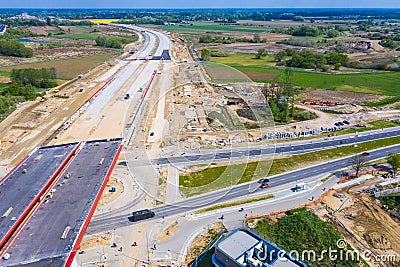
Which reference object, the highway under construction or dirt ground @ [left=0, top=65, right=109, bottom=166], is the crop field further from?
the highway under construction

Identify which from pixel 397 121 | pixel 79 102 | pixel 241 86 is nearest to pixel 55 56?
pixel 79 102

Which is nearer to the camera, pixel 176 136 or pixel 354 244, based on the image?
pixel 354 244

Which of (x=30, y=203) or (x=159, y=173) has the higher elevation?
(x=30, y=203)

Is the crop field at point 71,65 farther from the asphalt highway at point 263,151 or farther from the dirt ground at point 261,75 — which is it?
the asphalt highway at point 263,151

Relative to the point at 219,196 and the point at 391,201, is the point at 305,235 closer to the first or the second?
the point at 219,196

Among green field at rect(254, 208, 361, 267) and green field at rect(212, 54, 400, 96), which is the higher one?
green field at rect(212, 54, 400, 96)

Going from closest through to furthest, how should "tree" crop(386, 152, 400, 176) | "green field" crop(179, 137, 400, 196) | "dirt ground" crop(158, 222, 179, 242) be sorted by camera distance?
"dirt ground" crop(158, 222, 179, 242)
"green field" crop(179, 137, 400, 196)
"tree" crop(386, 152, 400, 176)

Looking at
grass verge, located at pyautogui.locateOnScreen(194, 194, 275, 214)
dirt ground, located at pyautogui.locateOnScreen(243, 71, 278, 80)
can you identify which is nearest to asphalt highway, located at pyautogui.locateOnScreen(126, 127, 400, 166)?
grass verge, located at pyautogui.locateOnScreen(194, 194, 275, 214)

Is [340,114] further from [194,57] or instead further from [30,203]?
[194,57]

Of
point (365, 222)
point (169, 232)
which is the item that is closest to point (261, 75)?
point (365, 222)
